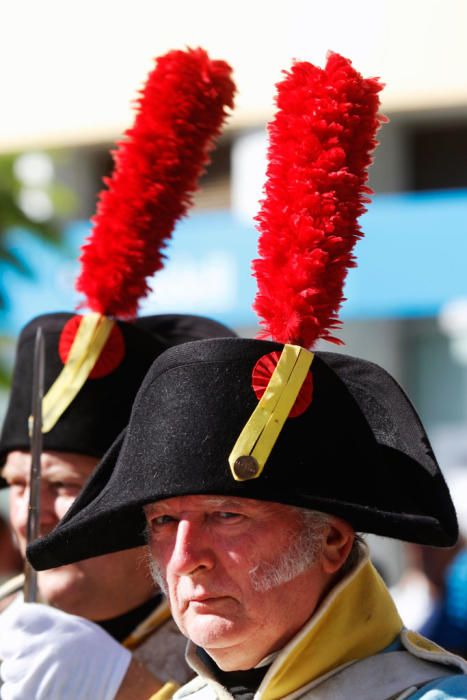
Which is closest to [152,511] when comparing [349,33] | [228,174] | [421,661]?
[421,661]

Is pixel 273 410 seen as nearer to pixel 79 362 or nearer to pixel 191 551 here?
pixel 191 551

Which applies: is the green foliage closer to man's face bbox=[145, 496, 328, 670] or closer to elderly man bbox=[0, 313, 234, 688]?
elderly man bbox=[0, 313, 234, 688]

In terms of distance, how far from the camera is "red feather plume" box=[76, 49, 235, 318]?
3.38 m

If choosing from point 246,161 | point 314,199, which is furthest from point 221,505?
point 246,161

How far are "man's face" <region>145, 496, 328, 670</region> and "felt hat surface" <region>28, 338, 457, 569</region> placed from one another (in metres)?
0.07

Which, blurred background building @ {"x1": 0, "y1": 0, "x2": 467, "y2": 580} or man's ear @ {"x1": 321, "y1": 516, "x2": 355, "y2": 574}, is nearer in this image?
man's ear @ {"x1": 321, "y1": 516, "x2": 355, "y2": 574}

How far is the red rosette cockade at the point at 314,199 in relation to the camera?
8.82ft

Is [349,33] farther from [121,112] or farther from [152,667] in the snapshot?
[152,667]

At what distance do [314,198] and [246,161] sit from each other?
8.11 metres

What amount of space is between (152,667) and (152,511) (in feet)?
3.02

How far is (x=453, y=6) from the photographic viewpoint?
517 centimetres

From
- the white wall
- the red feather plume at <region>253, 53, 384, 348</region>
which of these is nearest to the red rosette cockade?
the red feather plume at <region>253, 53, 384, 348</region>

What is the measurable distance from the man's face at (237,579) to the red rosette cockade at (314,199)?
1.21 ft

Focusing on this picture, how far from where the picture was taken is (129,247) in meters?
3.49
